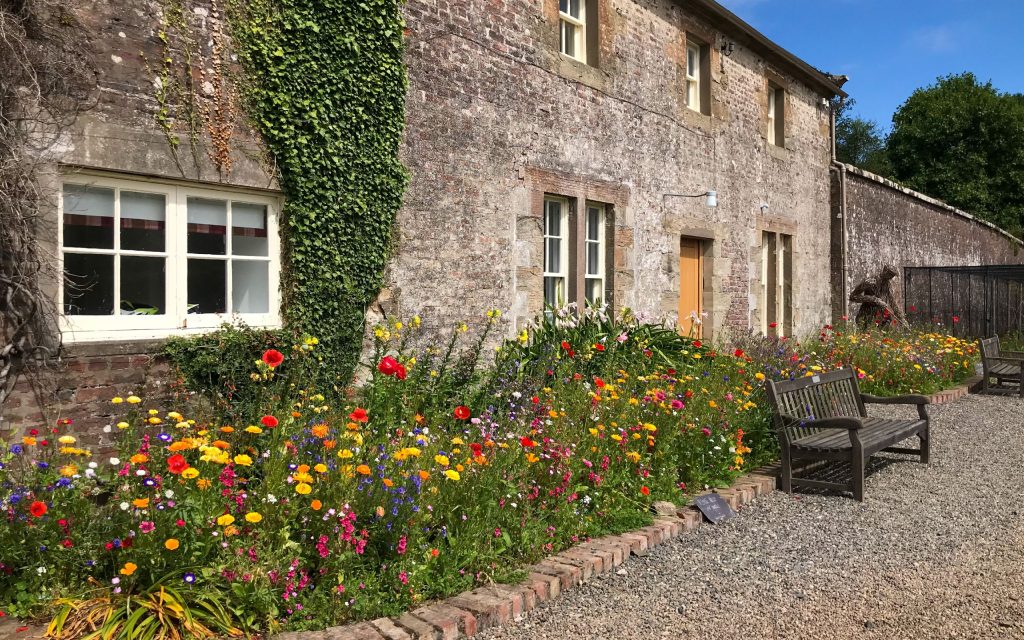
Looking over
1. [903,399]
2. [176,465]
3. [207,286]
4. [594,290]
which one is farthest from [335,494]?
[594,290]

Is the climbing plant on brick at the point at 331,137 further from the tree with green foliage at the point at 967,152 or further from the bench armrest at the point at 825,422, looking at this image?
the tree with green foliage at the point at 967,152

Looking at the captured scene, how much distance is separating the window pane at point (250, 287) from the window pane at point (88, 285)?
0.95 metres

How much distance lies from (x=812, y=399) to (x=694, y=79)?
6.77 metres

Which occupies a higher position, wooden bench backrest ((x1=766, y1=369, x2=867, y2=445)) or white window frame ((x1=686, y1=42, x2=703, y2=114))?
white window frame ((x1=686, y1=42, x2=703, y2=114))

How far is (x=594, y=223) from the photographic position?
32.9 feet

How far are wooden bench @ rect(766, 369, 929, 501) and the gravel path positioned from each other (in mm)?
286

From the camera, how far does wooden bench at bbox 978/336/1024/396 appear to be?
11.4 m

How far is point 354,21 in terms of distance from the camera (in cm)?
679

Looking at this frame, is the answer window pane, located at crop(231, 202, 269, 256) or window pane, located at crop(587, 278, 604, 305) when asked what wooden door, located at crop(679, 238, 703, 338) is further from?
window pane, located at crop(231, 202, 269, 256)

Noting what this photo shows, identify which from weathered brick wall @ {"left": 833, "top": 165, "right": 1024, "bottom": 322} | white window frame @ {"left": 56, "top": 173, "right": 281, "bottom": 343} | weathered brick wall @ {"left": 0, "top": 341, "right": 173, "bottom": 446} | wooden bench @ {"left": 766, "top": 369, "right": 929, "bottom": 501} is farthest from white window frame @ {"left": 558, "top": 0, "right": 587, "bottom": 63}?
weathered brick wall @ {"left": 833, "top": 165, "right": 1024, "bottom": 322}

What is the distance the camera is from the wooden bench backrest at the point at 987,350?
37.4 feet

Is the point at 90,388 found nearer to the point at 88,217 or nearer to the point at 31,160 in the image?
the point at 88,217

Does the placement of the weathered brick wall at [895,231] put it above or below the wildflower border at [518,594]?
above

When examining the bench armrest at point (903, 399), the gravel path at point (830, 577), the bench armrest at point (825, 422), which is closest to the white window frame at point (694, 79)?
the bench armrest at point (903, 399)
